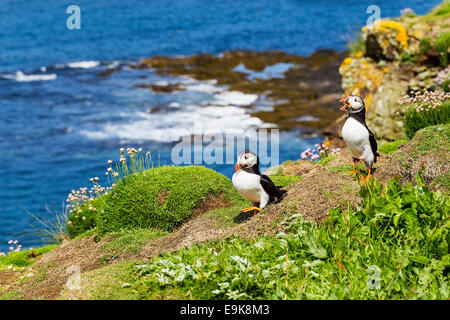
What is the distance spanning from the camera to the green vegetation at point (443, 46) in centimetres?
1495

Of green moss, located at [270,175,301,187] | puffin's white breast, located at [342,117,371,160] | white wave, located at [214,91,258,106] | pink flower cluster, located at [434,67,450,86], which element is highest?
pink flower cluster, located at [434,67,450,86]

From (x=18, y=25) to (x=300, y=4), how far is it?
22.2 metres

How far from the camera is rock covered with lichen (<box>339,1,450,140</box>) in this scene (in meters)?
15.5

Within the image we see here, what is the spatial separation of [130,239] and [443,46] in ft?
33.2

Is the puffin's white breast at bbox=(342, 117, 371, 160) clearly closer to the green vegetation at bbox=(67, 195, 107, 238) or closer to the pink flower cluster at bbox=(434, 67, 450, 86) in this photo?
the green vegetation at bbox=(67, 195, 107, 238)

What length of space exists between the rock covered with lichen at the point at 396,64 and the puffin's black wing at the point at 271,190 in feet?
25.8

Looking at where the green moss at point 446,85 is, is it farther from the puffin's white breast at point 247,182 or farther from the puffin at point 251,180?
the puffin's white breast at point 247,182

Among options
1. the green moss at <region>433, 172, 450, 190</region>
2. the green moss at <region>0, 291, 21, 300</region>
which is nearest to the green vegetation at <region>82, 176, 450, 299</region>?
the green moss at <region>433, 172, 450, 190</region>

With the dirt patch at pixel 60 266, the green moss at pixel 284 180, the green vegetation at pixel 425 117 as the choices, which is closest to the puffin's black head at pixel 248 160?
the dirt patch at pixel 60 266

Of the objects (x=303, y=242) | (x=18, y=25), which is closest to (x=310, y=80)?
(x=303, y=242)

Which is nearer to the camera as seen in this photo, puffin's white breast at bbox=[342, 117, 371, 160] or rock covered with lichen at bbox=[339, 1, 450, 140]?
puffin's white breast at bbox=[342, 117, 371, 160]

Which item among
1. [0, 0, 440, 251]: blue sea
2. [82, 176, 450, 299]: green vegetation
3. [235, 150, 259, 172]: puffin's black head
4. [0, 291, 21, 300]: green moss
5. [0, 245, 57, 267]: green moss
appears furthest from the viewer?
[0, 0, 440, 251]: blue sea

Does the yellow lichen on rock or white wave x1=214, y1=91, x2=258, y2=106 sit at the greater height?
the yellow lichen on rock

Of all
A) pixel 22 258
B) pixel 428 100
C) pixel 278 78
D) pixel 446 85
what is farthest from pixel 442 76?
pixel 278 78
